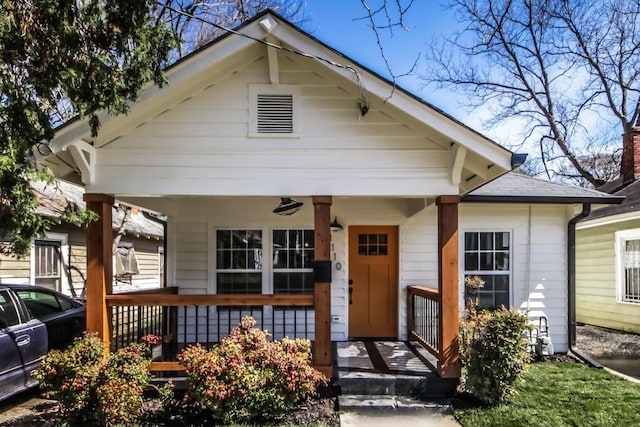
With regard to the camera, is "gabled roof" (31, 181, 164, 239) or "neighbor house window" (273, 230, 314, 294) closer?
"neighbor house window" (273, 230, 314, 294)

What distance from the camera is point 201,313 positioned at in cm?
898

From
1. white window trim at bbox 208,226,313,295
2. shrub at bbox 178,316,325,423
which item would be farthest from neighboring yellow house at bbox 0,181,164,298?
shrub at bbox 178,316,325,423

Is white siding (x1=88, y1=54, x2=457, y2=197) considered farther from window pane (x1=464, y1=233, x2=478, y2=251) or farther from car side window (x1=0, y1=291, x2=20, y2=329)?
window pane (x1=464, y1=233, x2=478, y2=251)

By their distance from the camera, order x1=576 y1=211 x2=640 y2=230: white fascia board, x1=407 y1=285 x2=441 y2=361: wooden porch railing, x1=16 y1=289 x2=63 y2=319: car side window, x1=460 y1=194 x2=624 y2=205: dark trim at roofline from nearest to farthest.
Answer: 1. x1=16 y1=289 x2=63 y2=319: car side window
2. x1=407 y1=285 x2=441 y2=361: wooden porch railing
3. x1=460 y1=194 x2=624 y2=205: dark trim at roofline
4. x1=576 y1=211 x2=640 y2=230: white fascia board

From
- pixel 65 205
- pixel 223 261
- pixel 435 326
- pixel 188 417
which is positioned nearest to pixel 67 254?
pixel 65 205

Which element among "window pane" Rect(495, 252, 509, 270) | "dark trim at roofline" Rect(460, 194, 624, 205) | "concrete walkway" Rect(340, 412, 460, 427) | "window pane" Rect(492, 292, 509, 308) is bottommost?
"concrete walkway" Rect(340, 412, 460, 427)

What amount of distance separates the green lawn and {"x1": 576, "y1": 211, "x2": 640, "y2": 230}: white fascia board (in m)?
4.88

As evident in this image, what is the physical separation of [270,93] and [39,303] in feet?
14.7

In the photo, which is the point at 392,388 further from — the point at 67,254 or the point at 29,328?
the point at 67,254

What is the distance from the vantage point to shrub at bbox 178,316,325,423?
5426mm

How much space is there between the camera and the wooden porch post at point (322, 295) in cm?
620

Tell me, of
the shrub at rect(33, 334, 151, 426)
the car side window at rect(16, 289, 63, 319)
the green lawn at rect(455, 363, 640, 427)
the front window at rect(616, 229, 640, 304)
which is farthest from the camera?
the front window at rect(616, 229, 640, 304)

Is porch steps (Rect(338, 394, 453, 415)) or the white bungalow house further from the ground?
the white bungalow house

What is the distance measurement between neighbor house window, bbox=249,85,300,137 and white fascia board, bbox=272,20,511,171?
25.0 inches
